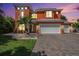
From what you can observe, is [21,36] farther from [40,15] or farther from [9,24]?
[40,15]

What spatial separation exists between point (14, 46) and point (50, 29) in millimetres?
3384

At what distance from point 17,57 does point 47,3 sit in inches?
133

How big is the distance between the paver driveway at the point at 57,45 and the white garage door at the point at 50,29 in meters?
0.41

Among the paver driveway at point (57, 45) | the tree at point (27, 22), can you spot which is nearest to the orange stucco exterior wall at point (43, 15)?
the paver driveway at point (57, 45)

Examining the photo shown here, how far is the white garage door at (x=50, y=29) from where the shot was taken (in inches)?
544

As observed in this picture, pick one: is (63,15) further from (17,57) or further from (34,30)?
(17,57)

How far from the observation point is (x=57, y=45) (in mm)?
11977

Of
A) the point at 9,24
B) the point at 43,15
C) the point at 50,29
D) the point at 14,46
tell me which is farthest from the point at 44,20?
the point at 14,46

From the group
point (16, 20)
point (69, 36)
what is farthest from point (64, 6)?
point (16, 20)

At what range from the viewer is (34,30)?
12969 mm

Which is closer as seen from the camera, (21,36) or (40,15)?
(21,36)

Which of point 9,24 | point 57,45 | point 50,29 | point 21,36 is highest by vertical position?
point 9,24

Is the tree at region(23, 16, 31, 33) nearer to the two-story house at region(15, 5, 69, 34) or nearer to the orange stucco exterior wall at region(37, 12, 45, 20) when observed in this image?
the two-story house at region(15, 5, 69, 34)

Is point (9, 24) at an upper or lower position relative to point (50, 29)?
upper
